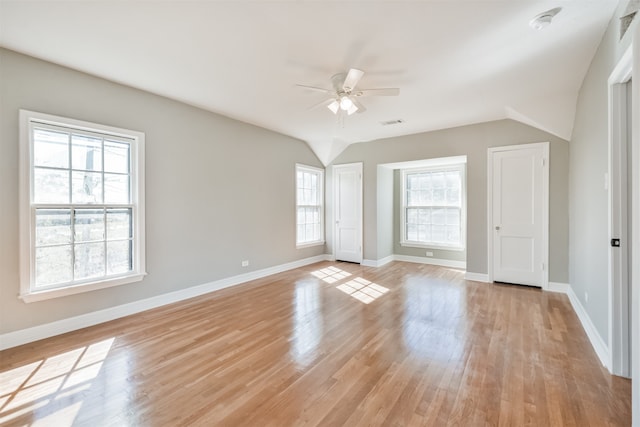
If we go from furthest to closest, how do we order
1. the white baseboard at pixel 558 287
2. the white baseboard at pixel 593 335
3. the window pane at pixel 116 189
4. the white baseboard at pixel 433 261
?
the white baseboard at pixel 433 261 < the white baseboard at pixel 558 287 < the window pane at pixel 116 189 < the white baseboard at pixel 593 335

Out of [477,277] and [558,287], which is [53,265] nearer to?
[477,277]

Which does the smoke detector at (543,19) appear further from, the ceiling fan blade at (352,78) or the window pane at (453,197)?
the window pane at (453,197)

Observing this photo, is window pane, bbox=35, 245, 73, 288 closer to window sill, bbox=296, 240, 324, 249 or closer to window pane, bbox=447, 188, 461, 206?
window sill, bbox=296, 240, 324, 249

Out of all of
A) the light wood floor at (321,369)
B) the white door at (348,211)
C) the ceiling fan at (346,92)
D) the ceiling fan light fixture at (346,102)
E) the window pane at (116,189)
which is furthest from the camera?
the white door at (348,211)

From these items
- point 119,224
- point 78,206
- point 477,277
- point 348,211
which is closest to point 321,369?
point 119,224

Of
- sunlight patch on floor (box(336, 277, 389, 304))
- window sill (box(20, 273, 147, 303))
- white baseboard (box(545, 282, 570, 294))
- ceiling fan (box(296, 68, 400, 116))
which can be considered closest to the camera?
window sill (box(20, 273, 147, 303))

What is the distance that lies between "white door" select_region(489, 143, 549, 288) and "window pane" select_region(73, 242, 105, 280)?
563 centimetres

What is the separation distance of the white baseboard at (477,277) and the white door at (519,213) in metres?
0.12

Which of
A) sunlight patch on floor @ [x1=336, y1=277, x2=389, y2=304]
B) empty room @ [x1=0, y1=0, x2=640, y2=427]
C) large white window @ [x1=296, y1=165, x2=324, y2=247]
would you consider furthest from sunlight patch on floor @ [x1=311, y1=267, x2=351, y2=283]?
large white window @ [x1=296, y1=165, x2=324, y2=247]

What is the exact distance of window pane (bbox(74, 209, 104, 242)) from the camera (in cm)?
301

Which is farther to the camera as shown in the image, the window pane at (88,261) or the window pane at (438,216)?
the window pane at (438,216)

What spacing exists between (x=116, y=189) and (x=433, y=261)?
19.4 ft

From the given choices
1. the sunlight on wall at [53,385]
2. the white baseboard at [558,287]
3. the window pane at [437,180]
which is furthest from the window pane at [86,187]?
the white baseboard at [558,287]

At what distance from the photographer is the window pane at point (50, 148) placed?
277 centimetres
